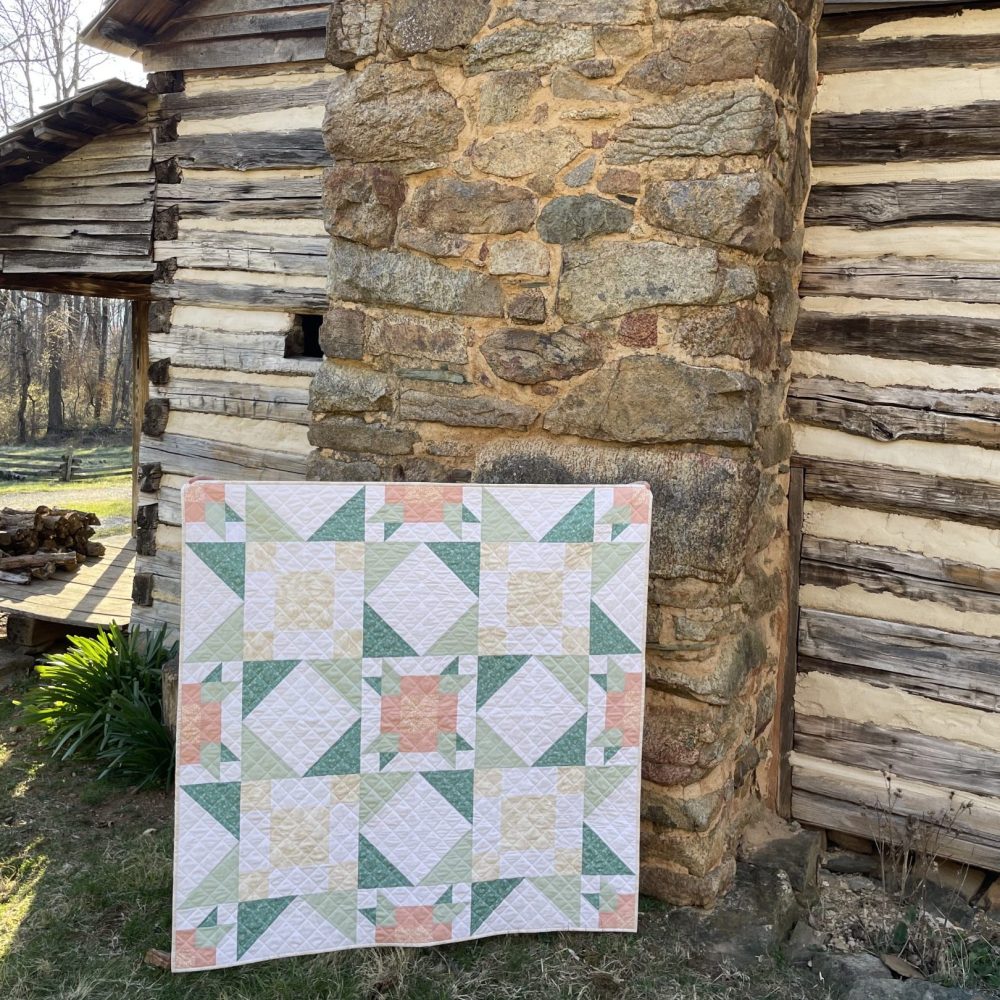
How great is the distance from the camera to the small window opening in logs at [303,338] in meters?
5.32

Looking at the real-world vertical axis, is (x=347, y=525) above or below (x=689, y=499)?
below

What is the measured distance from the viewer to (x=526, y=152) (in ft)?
9.20

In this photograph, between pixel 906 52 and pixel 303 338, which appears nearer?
pixel 906 52

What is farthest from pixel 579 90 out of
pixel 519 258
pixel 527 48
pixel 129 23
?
pixel 129 23

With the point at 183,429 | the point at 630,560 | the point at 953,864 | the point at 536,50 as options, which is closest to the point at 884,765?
the point at 953,864

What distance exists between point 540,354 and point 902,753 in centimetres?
199

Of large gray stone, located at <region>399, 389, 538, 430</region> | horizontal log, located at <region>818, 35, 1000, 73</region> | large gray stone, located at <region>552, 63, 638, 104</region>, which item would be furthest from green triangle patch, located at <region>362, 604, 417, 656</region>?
horizontal log, located at <region>818, 35, 1000, 73</region>

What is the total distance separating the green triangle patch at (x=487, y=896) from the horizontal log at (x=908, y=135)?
265 cm

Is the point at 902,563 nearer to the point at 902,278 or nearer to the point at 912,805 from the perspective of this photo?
the point at 912,805

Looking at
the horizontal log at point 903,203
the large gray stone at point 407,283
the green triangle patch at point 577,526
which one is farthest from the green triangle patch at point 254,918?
the horizontal log at point 903,203

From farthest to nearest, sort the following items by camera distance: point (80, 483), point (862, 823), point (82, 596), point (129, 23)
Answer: point (80, 483) → point (82, 596) → point (129, 23) → point (862, 823)

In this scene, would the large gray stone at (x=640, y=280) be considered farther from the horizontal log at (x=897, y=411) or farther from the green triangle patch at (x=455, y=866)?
the green triangle patch at (x=455, y=866)

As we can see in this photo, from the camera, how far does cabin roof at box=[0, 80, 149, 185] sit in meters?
5.32

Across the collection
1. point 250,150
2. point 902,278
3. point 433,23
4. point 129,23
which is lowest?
point 902,278
